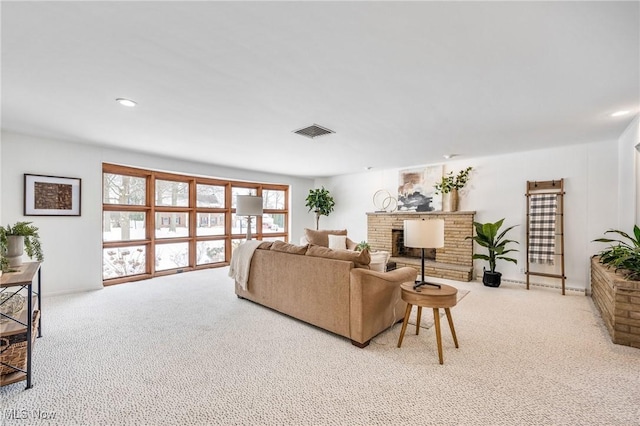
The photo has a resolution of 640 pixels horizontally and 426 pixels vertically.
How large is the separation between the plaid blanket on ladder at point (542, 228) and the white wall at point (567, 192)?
0.16m

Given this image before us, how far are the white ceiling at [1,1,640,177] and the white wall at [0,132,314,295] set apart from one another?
345 millimetres

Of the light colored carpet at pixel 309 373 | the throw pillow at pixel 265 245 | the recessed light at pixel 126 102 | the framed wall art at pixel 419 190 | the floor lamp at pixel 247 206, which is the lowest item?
the light colored carpet at pixel 309 373

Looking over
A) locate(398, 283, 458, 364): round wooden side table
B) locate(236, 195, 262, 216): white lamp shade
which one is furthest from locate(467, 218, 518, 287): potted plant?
locate(236, 195, 262, 216): white lamp shade

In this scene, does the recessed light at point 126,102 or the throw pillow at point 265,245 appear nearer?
the recessed light at point 126,102

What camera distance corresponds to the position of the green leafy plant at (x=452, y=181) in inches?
212

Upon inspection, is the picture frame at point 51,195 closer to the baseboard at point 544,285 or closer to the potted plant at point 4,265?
the potted plant at point 4,265

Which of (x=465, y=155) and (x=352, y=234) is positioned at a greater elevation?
(x=465, y=155)

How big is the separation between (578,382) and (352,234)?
556 cm

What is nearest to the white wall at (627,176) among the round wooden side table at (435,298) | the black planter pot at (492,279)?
the black planter pot at (492,279)

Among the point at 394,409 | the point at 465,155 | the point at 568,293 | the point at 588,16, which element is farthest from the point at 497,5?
→ the point at 568,293

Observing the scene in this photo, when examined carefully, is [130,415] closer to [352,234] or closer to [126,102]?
[126,102]

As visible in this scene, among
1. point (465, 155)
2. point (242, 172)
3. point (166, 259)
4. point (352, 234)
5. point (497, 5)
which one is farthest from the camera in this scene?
point (352, 234)

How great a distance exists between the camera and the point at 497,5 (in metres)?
1.42

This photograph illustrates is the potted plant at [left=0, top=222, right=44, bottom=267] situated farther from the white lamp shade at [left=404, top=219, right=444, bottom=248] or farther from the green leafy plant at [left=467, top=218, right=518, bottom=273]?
the green leafy plant at [left=467, top=218, right=518, bottom=273]
